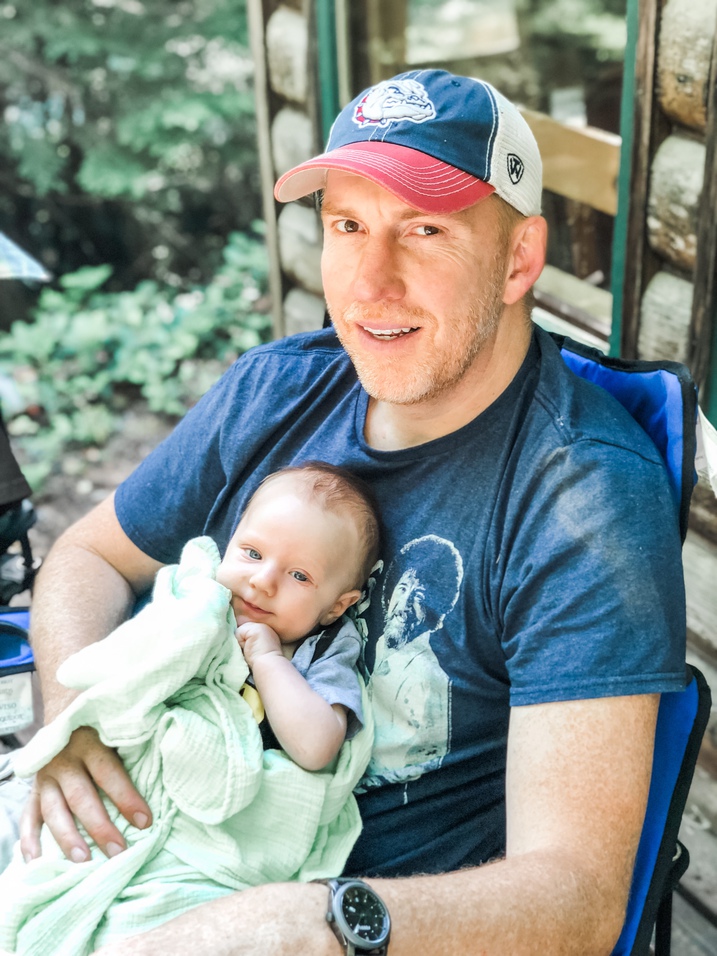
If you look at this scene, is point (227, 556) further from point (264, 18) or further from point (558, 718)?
point (264, 18)

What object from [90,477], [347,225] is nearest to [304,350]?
[347,225]

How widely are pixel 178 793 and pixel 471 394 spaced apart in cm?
78

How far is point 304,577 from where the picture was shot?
1.67m

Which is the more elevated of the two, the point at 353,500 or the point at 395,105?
the point at 395,105

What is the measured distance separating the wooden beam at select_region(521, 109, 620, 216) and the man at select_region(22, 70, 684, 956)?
4.71 ft

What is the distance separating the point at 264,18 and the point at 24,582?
251 cm

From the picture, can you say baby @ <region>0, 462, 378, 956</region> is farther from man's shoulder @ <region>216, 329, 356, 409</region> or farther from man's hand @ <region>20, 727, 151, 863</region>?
man's shoulder @ <region>216, 329, 356, 409</region>

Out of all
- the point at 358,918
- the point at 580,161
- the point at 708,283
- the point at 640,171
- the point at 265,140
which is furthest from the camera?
the point at 265,140

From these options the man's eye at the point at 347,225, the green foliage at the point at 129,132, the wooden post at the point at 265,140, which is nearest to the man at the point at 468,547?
the man's eye at the point at 347,225

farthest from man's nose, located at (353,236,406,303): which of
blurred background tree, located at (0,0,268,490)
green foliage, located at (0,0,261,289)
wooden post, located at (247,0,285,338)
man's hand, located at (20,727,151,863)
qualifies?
green foliage, located at (0,0,261,289)

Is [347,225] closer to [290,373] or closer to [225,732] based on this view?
[290,373]

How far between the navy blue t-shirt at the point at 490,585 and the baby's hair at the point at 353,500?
3 cm

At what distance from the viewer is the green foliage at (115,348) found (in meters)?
5.07

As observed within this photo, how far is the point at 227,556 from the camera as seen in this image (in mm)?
1754
